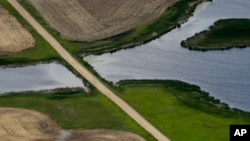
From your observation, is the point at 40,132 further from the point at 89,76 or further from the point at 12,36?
the point at 12,36

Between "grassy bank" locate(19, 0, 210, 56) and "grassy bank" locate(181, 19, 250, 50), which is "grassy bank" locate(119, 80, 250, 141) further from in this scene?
"grassy bank" locate(181, 19, 250, 50)

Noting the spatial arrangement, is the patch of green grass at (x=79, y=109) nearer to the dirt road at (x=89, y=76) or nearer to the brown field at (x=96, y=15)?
the dirt road at (x=89, y=76)

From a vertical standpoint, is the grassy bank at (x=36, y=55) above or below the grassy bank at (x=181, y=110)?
above

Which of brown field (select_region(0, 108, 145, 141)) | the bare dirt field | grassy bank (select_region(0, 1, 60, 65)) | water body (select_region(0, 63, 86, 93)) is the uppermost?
the bare dirt field

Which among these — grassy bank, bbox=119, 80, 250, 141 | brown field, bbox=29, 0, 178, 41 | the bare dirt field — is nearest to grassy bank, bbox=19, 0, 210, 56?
brown field, bbox=29, 0, 178, 41

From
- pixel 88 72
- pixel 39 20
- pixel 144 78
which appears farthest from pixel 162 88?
pixel 39 20

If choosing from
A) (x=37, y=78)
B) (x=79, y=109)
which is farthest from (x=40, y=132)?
(x=37, y=78)

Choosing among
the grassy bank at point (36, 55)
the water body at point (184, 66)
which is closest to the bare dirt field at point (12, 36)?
the grassy bank at point (36, 55)
